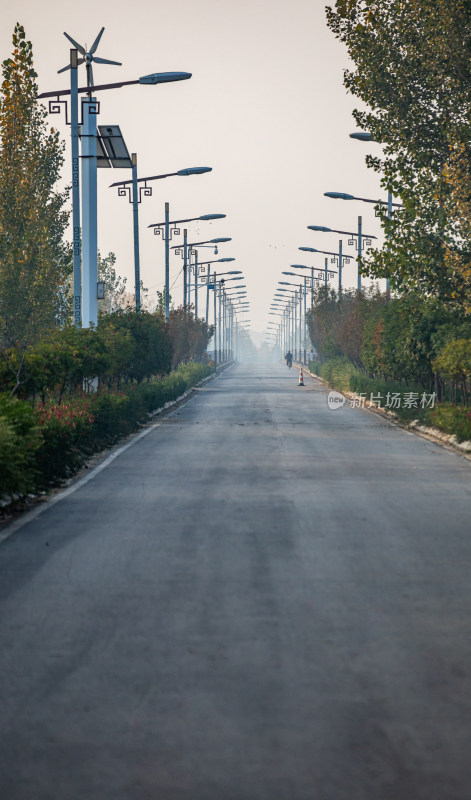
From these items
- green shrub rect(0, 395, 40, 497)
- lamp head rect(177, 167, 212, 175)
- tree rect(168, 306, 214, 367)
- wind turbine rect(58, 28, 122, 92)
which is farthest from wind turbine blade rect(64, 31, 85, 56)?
tree rect(168, 306, 214, 367)

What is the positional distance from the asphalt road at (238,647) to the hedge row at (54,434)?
0.74 m

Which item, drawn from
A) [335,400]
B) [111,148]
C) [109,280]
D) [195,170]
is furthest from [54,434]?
[109,280]

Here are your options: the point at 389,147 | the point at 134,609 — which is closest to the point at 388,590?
the point at 134,609

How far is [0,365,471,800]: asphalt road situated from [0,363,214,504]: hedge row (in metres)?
0.74

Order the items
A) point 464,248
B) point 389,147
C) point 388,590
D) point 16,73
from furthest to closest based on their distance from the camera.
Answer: point 16,73 → point 389,147 → point 464,248 → point 388,590

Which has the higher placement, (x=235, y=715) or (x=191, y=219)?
(x=191, y=219)

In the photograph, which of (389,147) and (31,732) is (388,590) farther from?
(389,147)

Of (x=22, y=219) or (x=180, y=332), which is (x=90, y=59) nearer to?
(x=22, y=219)

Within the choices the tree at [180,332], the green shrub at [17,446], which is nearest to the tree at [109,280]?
the tree at [180,332]

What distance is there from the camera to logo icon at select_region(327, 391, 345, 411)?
1601 inches

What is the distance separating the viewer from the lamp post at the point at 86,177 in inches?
1062

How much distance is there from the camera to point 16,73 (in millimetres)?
35688

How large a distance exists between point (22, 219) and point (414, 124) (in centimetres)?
1584

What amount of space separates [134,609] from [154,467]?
10588 mm
